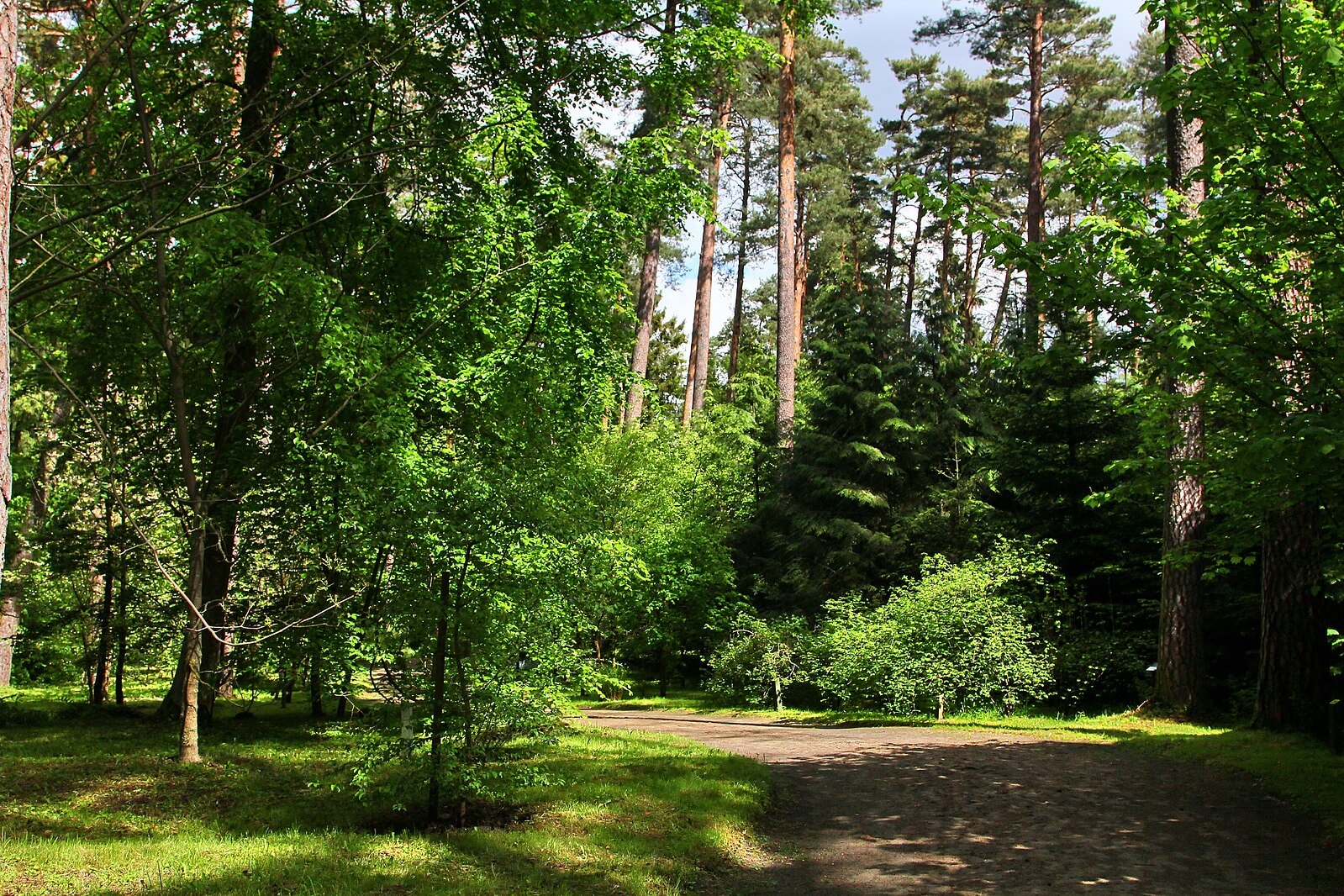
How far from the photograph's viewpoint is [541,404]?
8.10m

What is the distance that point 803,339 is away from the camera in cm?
3781

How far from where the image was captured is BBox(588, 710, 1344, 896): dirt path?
6.56 metres

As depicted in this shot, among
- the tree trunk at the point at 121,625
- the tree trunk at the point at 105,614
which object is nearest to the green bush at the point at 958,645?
the tree trunk at the point at 121,625

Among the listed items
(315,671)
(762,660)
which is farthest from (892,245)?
(315,671)

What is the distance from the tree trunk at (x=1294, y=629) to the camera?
11234 millimetres

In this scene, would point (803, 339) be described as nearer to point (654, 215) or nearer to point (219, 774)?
point (654, 215)

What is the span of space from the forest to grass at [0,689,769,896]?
663 mm

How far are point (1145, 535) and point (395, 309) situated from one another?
1310 centimetres

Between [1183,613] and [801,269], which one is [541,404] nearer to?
[1183,613]

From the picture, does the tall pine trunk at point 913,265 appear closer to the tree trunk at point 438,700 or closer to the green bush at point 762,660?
the green bush at point 762,660

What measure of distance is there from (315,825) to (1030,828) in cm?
598

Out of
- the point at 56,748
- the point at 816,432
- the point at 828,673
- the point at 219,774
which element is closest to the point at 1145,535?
the point at 828,673

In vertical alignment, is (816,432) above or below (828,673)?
above

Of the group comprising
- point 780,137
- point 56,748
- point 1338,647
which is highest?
point 780,137
